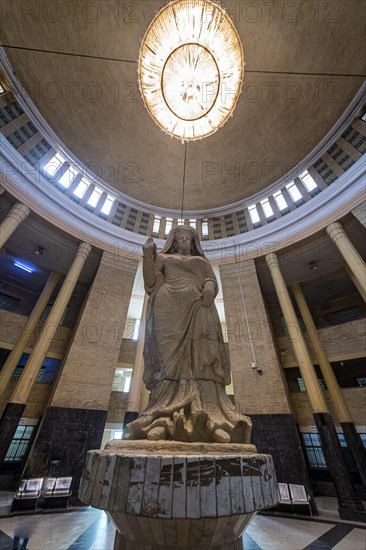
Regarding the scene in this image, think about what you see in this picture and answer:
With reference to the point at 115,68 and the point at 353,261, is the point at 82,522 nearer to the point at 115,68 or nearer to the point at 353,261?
the point at 353,261

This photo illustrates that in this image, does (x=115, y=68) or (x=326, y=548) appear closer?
(x=326, y=548)

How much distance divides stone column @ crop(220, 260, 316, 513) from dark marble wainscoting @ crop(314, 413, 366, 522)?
2.52ft

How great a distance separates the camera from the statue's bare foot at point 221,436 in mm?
2037

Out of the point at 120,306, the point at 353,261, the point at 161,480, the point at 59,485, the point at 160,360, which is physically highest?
the point at 353,261

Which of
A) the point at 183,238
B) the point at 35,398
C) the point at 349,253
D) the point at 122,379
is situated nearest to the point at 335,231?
the point at 349,253

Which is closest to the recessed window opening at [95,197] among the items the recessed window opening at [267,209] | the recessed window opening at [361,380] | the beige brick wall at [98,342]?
the beige brick wall at [98,342]

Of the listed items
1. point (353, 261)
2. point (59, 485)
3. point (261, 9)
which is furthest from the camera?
point (261, 9)

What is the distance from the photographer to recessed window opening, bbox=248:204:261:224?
1377 centimetres

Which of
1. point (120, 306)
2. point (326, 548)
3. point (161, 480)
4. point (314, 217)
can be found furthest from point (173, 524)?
point (314, 217)

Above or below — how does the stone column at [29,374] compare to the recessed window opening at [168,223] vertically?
below

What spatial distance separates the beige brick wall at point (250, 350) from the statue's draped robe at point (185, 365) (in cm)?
715

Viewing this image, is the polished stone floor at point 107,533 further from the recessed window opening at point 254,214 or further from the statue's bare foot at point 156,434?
the recessed window opening at point 254,214

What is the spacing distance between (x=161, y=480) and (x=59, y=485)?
7.71m

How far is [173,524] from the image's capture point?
4.85ft
